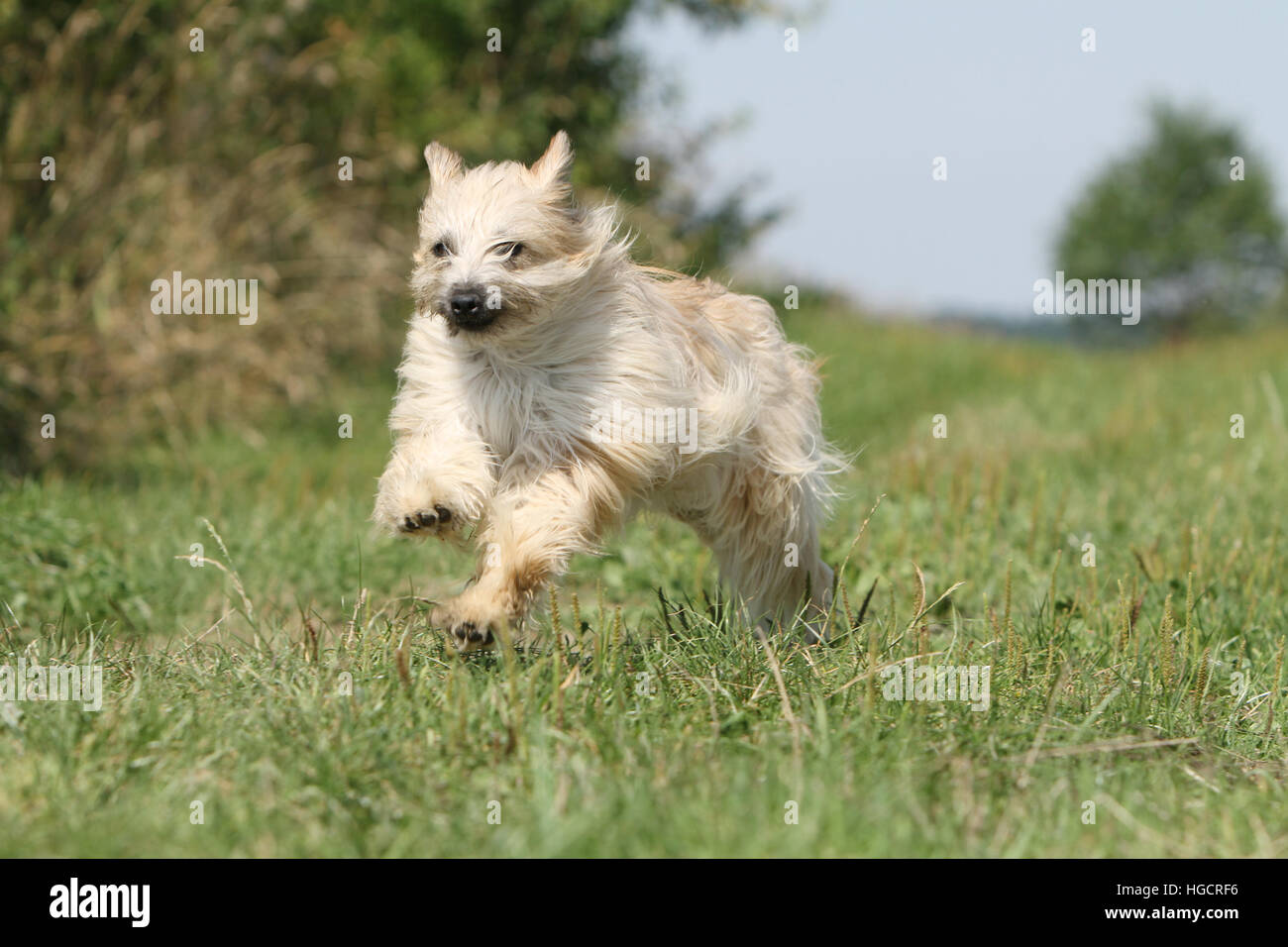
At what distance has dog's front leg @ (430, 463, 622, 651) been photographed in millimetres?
3648

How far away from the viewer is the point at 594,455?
4.13 m

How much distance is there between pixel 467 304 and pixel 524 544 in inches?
29.5

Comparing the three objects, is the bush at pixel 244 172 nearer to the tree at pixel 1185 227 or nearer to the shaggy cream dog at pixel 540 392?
the shaggy cream dog at pixel 540 392

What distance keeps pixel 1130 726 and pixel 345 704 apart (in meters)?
2.10

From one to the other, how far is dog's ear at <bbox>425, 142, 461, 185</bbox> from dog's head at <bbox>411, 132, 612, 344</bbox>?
2cm

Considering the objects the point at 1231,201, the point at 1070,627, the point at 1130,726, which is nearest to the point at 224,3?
the point at 1070,627

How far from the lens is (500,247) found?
4098 mm

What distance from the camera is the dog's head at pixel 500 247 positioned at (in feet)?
13.2

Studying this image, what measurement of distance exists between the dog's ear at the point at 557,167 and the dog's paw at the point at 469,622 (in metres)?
1.44

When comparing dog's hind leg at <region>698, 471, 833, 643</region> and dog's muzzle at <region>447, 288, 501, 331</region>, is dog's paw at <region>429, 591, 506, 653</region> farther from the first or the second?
dog's hind leg at <region>698, 471, 833, 643</region>
